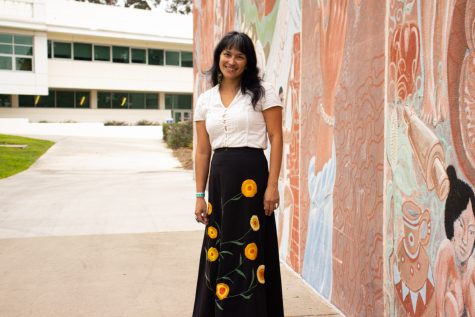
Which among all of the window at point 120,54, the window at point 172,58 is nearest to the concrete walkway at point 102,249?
the window at point 120,54

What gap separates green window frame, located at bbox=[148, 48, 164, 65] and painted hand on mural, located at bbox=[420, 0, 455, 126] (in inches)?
1536

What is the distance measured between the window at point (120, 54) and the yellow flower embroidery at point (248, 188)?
3804 cm

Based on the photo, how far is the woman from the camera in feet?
10.7

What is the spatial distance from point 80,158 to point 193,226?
1274 centimetres

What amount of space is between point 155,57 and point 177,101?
3.73 meters

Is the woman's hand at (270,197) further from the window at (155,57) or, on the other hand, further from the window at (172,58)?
the window at (172,58)

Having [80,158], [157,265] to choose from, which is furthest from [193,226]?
[80,158]

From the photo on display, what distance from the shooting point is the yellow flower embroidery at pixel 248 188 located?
328 centimetres

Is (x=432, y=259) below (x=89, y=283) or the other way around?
the other way around

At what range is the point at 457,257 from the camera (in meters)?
2.56

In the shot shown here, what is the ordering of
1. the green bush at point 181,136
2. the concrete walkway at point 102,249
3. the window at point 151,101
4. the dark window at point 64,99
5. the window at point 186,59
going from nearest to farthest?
the concrete walkway at point 102,249 → the green bush at point 181,136 → the dark window at point 64,99 → the window at point 151,101 → the window at point 186,59

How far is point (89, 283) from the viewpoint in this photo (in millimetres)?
4973

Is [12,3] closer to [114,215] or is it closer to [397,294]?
[114,215]

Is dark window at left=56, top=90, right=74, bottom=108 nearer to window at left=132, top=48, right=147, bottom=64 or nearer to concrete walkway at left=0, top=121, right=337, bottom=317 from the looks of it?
window at left=132, top=48, right=147, bottom=64
